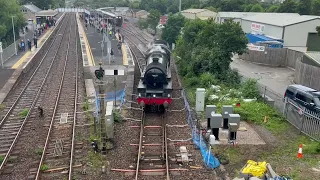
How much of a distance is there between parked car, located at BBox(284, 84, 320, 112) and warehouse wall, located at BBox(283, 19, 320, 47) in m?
20.7

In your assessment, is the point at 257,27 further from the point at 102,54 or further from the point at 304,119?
the point at 304,119

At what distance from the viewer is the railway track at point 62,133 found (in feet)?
40.0

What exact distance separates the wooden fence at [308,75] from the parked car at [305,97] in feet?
16.3

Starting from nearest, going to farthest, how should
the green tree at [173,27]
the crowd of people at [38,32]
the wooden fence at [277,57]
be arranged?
the wooden fence at [277,57] < the crowd of people at [38,32] < the green tree at [173,27]

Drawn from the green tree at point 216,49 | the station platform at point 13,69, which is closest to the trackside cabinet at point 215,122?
the green tree at point 216,49

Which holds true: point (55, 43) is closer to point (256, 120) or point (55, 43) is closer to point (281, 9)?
point (256, 120)

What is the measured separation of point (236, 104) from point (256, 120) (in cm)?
192

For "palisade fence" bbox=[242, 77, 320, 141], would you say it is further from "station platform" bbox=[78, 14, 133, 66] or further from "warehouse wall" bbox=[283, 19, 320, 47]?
"warehouse wall" bbox=[283, 19, 320, 47]

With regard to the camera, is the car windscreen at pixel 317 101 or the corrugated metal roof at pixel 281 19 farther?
the corrugated metal roof at pixel 281 19

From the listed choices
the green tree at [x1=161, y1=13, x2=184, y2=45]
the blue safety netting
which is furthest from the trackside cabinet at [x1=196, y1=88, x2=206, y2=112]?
the green tree at [x1=161, y1=13, x2=184, y2=45]

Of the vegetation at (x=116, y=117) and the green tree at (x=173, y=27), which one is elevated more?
the green tree at (x=173, y=27)

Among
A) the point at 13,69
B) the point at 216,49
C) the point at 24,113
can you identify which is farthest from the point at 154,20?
the point at 24,113

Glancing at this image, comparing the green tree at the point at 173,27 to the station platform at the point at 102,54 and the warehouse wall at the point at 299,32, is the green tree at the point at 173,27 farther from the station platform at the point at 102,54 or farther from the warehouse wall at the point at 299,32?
the warehouse wall at the point at 299,32

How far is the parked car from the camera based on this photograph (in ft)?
57.5
